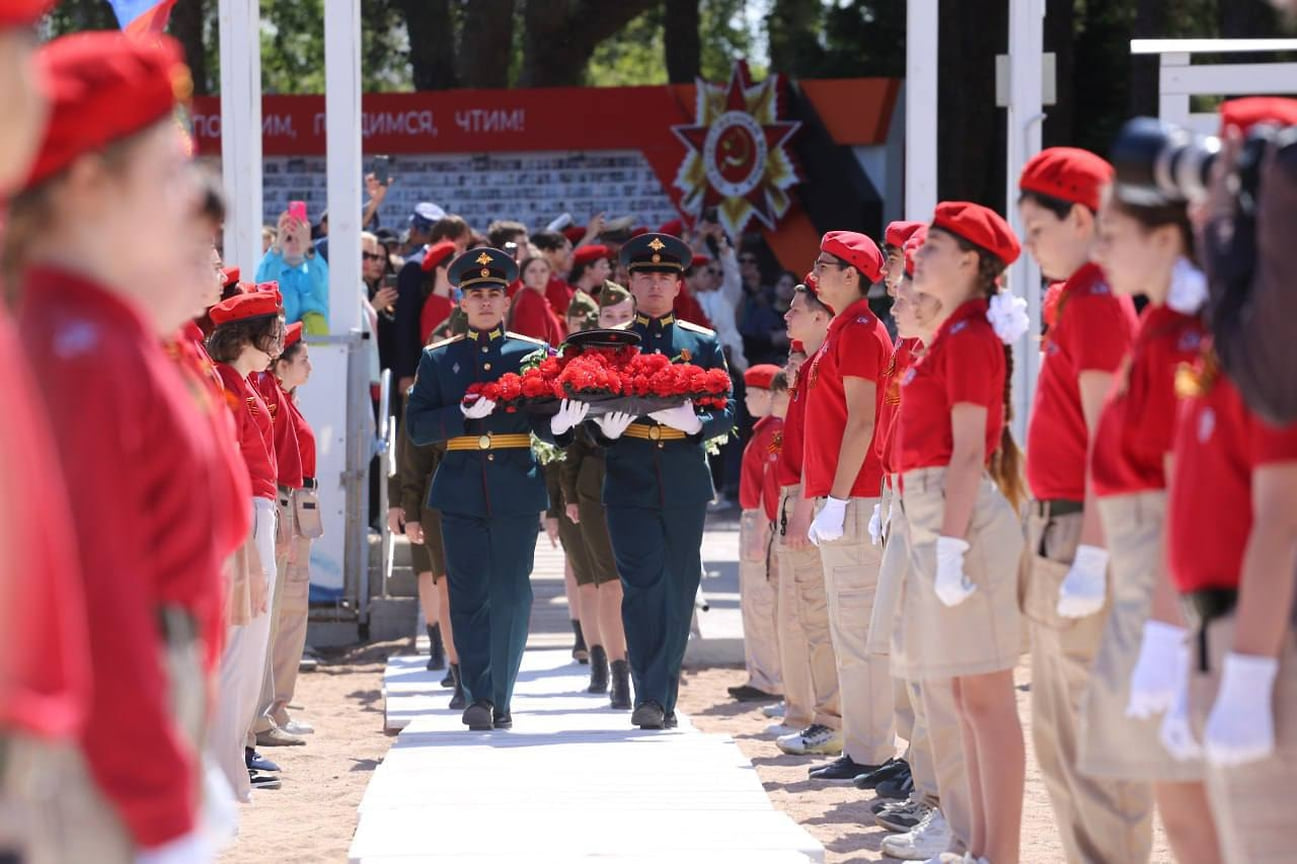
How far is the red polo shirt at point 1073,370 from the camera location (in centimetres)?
499

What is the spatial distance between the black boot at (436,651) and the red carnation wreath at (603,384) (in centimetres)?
258

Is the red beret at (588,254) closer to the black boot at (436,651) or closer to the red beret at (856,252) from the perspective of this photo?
the black boot at (436,651)

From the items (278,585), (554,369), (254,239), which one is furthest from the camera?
(254,239)

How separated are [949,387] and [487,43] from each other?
21.4 m

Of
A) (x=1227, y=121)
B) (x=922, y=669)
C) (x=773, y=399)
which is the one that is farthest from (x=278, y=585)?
(x=1227, y=121)

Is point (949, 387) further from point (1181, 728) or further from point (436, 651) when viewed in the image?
point (436, 651)

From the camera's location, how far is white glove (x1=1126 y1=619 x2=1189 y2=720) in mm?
3869

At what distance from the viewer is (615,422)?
8.64 m

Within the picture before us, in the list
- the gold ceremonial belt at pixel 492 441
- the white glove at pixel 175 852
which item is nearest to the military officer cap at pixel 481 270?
the gold ceremonial belt at pixel 492 441

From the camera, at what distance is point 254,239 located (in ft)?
39.9

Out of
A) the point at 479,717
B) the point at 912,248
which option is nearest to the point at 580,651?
the point at 479,717

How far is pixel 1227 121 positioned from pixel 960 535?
2.10 m

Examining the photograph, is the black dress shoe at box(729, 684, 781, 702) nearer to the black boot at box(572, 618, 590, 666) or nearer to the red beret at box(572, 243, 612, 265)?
Result: the black boot at box(572, 618, 590, 666)

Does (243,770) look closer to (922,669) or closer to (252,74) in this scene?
(922,669)
